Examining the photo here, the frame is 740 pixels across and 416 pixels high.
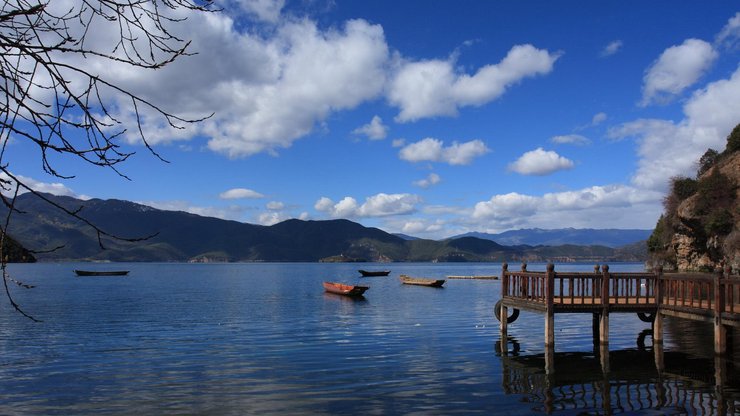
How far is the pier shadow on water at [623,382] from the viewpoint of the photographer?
18000mm

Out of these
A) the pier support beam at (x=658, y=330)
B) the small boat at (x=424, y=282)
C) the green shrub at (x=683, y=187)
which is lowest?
the small boat at (x=424, y=282)

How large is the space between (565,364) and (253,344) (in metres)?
17.0

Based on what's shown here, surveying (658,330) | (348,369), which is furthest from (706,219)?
(348,369)

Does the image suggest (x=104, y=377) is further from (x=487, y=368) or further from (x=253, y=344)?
(x=487, y=368)

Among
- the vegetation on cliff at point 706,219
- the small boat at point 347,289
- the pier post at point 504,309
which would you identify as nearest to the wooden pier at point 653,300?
the pier post at point 504,309

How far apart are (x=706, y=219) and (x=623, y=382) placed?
68421mm

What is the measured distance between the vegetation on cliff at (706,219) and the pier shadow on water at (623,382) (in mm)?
55837

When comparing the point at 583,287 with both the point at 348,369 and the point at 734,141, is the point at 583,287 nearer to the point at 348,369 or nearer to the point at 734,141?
the point at 348,369

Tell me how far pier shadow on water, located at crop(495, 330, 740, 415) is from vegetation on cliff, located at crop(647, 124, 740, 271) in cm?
5584

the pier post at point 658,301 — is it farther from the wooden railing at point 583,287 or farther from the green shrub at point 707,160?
the green shrub at point 707,160

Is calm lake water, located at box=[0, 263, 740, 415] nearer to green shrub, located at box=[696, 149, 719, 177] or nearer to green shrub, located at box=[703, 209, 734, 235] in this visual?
green shrub, located at box=[703, 209, 734, 235]

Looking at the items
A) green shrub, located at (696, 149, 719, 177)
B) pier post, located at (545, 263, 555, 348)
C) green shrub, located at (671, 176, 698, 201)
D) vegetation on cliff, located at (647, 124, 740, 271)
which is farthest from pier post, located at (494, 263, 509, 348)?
green shrub, located at (696, 149, 719, 177)

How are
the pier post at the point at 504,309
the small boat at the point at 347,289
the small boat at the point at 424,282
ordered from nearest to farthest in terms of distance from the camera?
the pier post at the point at 504,309, the small boat at the point at 347,289, the small boat at the point at 424,282

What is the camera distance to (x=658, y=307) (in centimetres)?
2570
